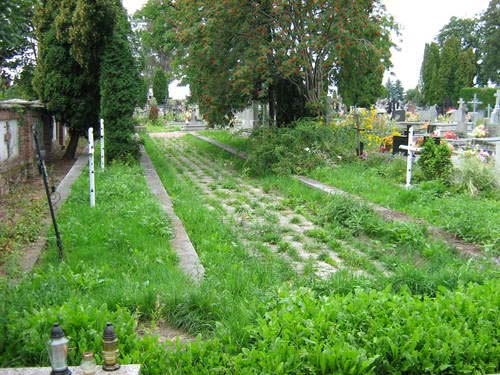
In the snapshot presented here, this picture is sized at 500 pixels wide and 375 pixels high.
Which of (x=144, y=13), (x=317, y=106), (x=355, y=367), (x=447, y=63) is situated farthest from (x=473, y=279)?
(x=447, y=63)

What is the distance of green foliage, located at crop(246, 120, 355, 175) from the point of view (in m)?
13.6

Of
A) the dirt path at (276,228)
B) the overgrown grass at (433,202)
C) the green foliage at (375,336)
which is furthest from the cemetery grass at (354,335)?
the overgrown grass at (433,202)

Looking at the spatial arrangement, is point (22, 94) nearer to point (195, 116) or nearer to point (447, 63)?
point (195, 116)

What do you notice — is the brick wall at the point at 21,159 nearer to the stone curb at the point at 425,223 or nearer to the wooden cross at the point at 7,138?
the wooden cross at the point at 7,138

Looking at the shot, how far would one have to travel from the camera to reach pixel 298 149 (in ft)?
46.4

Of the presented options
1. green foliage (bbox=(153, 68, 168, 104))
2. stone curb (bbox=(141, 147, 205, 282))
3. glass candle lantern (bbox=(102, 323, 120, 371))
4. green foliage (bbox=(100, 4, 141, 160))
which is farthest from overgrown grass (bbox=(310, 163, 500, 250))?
green foliage (bbox=(153, 68, 168, 104))

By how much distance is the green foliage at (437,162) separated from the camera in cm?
1067

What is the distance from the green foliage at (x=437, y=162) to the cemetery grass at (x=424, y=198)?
0.64 meters

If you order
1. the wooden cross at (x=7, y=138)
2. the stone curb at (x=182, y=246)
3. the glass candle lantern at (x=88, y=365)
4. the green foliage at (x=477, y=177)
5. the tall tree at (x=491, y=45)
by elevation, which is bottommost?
the stone curb at (x=182, y=246)

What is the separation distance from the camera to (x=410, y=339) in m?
3.36

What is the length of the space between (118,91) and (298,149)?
492 cm

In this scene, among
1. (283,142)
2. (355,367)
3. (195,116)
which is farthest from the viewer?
(195,116)

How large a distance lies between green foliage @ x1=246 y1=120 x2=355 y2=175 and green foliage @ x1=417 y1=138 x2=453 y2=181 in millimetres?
3233

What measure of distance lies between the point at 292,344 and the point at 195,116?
→ 39267 millimetres
